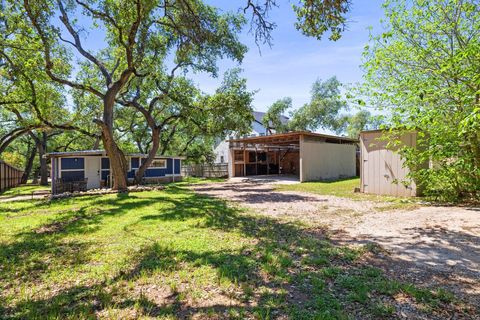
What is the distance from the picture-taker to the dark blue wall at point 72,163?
A: 15.0m

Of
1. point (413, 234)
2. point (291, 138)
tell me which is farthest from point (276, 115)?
point (413, 234)

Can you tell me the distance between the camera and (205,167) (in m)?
26.2

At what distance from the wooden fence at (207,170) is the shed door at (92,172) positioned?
10619 mm

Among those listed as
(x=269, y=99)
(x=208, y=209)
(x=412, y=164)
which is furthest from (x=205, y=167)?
(x=412, y=164)

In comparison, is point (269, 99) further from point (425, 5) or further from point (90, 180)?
point (425, 5)

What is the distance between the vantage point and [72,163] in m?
15.3

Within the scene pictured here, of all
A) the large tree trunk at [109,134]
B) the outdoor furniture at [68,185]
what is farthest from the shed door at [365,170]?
the outdoor furniture at [68,185]

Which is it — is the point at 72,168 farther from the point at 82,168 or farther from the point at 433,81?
the point at 433,81

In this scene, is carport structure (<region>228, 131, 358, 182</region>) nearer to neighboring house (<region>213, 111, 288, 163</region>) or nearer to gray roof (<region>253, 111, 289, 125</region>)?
neighboring house (<region>213, 111, 288, 163</region>)

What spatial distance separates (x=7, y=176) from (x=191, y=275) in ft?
71.7

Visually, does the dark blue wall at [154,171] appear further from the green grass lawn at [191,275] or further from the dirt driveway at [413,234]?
the green grass lawn at [191,275]

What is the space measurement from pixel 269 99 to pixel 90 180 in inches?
763

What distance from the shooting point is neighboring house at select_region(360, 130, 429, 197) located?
9305 mm

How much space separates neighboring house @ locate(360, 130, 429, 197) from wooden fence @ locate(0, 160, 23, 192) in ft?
66.4
